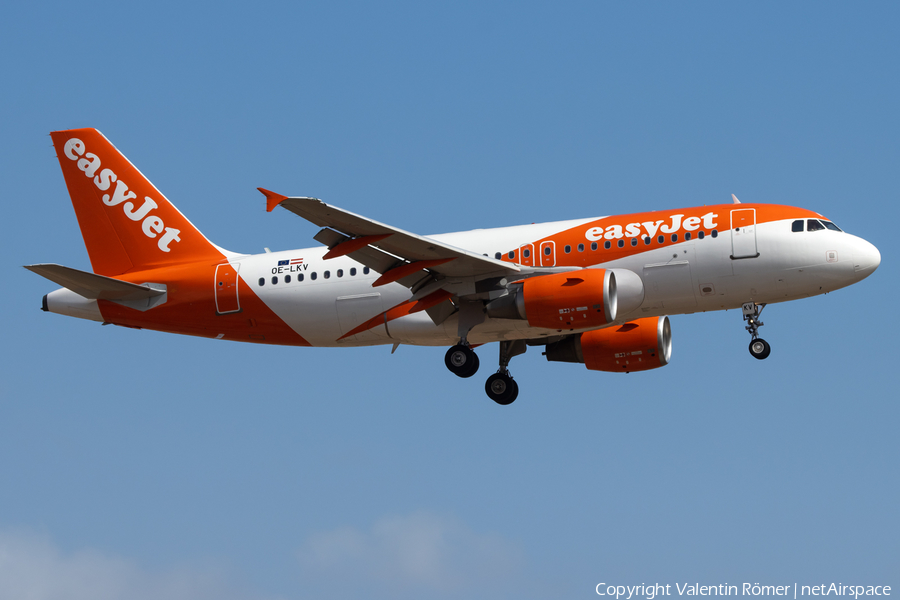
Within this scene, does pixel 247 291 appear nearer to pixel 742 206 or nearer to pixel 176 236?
pixel 176 236

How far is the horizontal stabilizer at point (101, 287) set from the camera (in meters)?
35.1

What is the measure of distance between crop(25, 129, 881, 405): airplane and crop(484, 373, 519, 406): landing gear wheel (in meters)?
0.05

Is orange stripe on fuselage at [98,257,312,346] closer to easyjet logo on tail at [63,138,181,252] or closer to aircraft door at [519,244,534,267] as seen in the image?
easyjet logo on tail at [63,138,181,252]

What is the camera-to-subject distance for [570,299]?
31656mm

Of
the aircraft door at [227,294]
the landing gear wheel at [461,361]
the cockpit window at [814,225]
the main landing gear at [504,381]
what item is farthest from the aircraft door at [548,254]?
the aircraft door at [227,294]

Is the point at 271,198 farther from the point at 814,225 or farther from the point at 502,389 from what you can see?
the point at 814,225

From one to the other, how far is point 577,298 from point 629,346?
19.4 ft

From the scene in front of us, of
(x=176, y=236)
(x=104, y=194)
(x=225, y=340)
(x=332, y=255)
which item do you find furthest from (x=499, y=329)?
(x=104, y=194)

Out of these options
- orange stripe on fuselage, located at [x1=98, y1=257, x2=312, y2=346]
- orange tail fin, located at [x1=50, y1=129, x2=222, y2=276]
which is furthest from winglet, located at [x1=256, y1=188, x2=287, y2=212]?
orange tail fin, located at [x1=50, y1=129, x2=222, y2=276]

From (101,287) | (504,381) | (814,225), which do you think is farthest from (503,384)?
(101,287)

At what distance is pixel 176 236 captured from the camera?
3847 cm

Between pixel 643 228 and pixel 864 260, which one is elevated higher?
pixel 643 228

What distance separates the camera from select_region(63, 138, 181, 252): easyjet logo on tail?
1518 inches

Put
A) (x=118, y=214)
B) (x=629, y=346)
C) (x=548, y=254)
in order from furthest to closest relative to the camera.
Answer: (x=118, y=214) < (x=629, y=346) < (x=548, y=254)
